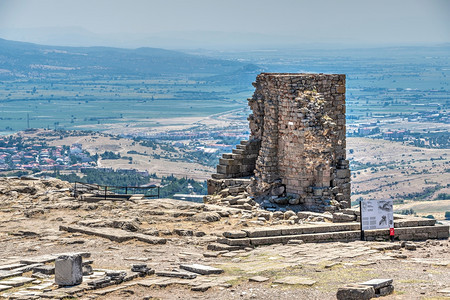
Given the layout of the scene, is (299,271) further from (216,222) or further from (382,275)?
(216,222)


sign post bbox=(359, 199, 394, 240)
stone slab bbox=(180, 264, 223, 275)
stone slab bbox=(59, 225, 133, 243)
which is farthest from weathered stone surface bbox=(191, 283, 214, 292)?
sign post bbox=(359, 199, 394, 240)

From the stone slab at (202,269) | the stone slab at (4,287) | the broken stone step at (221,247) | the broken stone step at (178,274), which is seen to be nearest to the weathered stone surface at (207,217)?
the broken stone step at (221,247)

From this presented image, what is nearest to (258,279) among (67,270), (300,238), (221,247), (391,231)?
(67,270)

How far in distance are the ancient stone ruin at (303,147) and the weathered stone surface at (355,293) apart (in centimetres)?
1061

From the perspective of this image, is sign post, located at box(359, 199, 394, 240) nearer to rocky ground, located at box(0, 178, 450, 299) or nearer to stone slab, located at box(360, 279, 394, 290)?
rocky ground, located at box(0, 178, 450, 299)

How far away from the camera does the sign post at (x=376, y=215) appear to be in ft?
65.2

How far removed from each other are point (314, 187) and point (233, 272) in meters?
8.76

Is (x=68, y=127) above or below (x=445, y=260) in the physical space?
below

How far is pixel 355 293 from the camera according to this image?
13.7 m

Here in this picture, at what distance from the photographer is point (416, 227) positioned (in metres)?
20.5

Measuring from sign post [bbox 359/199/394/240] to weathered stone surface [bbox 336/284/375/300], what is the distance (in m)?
6.05

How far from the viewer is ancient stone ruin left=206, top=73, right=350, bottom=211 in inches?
971

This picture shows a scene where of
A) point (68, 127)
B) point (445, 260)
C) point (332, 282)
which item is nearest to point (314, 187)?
point (445, 260)

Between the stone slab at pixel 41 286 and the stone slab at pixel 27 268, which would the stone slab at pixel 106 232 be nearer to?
the stone slab at pixel 27 268
